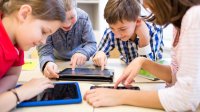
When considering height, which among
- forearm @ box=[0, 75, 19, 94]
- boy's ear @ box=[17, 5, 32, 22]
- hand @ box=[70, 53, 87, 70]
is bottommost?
forearm @ box=[0, 75, 19, 94]

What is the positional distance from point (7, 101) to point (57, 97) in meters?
Result: 0.15

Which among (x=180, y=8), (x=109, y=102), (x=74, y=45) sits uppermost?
(x=180, y=8)

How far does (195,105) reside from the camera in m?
0.66

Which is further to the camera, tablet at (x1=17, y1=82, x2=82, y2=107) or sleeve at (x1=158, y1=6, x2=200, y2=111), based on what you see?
tablet at (x1=17, y1=82, x2=82, y2=107)

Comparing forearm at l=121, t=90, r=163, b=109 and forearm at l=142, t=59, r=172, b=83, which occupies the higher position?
forearm at l=142, t=59, r=172, b=83

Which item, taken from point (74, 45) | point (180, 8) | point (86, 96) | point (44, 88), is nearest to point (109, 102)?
point (86, 96)

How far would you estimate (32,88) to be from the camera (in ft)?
2.48

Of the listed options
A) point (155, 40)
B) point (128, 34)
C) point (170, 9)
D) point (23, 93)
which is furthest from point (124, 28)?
point (23, 93)

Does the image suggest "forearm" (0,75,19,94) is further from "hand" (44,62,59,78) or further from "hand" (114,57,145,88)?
"hand" (114,57,145,88)

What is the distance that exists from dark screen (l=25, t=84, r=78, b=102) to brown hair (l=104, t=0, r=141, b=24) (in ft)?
1.51

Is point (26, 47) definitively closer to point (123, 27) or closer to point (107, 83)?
point (107, 83)

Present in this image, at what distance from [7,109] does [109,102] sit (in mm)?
293

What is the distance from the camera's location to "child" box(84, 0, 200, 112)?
610 millimetres

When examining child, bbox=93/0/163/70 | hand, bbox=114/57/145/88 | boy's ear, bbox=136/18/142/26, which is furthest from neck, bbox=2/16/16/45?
boy's ear, bbox=136/18/142/26
